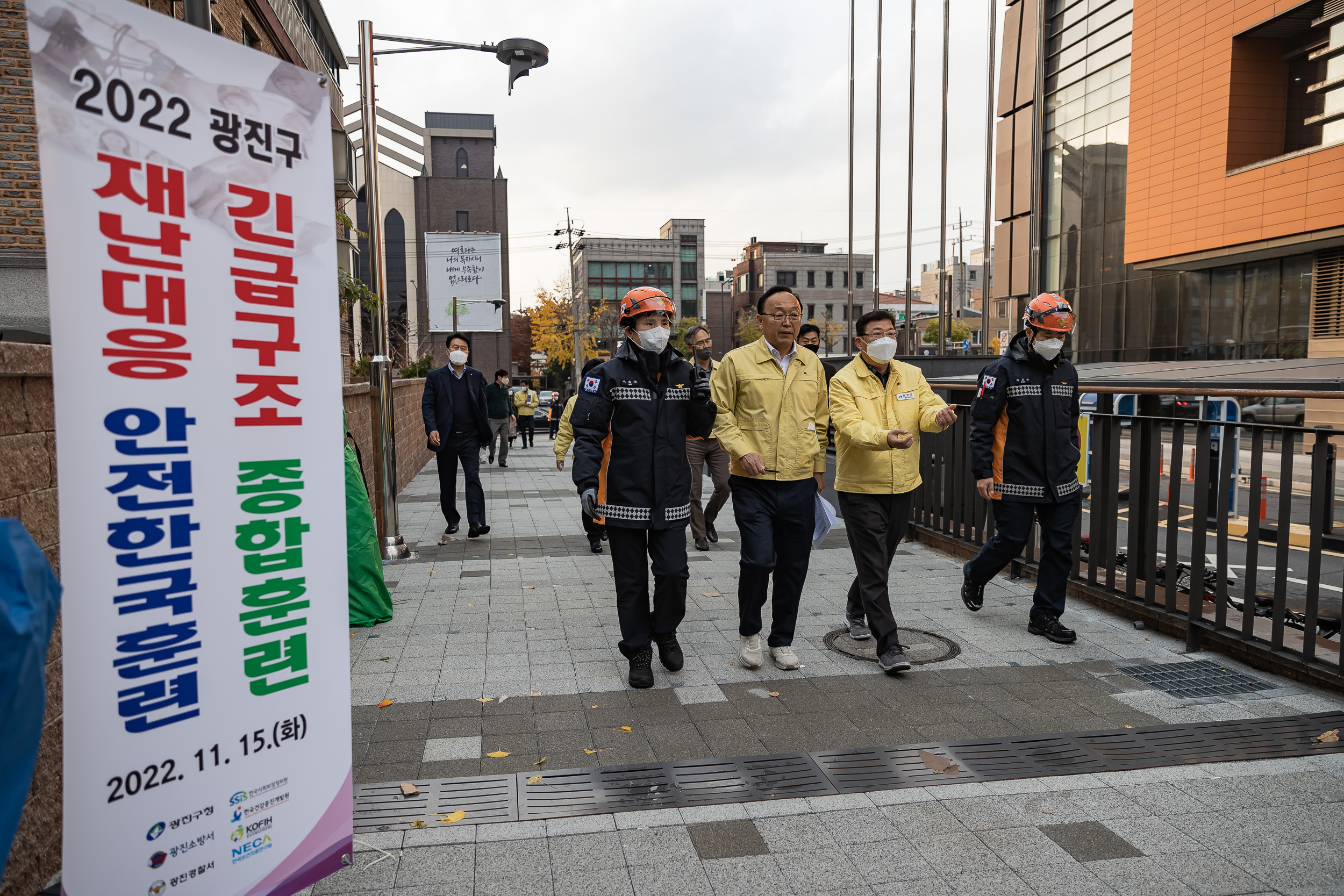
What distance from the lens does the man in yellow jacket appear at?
5.02m

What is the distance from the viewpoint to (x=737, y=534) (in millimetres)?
9609

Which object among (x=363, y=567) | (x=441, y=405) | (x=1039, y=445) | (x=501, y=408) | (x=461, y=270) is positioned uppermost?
(x=461, y=270)

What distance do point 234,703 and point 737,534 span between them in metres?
7.58

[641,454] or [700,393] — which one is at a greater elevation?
[700,393]

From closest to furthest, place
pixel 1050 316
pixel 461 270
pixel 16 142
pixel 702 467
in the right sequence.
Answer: pixel 1050 316
pixel 702 467
pixel 16 142
pixel 461 270

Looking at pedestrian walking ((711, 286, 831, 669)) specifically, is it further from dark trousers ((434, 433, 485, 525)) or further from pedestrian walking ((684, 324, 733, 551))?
dark trousers ((434, 433, 485, 525))

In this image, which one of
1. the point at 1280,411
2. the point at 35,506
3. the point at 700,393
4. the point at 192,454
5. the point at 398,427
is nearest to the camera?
the point at 192,454

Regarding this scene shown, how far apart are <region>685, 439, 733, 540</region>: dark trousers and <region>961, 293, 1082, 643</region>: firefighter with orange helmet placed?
3.02 meters

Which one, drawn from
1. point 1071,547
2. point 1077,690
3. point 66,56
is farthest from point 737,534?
point 66,56

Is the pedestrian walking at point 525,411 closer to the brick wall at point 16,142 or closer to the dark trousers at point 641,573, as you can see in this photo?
the brick wall at point 16,142

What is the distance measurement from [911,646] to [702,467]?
143 inches

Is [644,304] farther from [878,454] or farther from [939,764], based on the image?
[939,764]

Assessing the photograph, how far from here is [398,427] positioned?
1434 centimetres

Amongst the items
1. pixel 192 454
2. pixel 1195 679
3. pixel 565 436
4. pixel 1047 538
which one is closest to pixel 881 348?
pixel 1047 538
